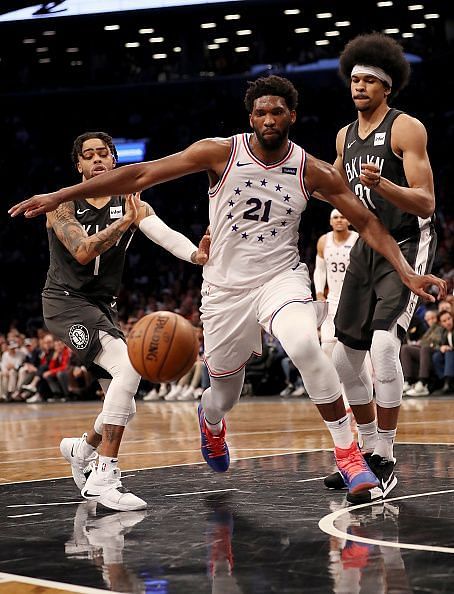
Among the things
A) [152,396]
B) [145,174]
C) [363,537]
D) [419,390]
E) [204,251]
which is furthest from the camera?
[152,396]

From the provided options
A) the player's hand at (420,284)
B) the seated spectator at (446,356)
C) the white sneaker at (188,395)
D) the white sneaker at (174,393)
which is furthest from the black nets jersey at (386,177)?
the white sneaker at (174,393)

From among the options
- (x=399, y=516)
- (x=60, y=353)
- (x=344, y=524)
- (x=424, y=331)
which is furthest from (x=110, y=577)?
(x=60, y=353)

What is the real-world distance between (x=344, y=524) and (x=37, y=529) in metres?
1.37

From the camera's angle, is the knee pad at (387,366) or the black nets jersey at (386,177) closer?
the knee pad at (387,366)

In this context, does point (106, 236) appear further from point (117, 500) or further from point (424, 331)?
point (424, 331)

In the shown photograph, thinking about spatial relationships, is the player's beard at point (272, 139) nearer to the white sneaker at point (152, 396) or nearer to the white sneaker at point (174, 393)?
the white sneaker at point (174, 393)

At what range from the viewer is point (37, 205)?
15.7 feet

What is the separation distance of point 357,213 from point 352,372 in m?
0.98

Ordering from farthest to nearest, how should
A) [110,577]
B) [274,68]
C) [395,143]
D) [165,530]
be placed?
[274,68]
[395,143]
[165,530]
[110,577]

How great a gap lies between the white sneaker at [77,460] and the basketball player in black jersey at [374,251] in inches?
54.7

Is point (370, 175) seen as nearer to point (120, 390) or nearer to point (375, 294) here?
point (375, 294)

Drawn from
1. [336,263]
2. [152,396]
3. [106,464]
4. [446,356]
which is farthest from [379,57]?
[152,396]

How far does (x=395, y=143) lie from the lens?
214 inches

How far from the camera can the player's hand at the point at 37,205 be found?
15.5 ft
